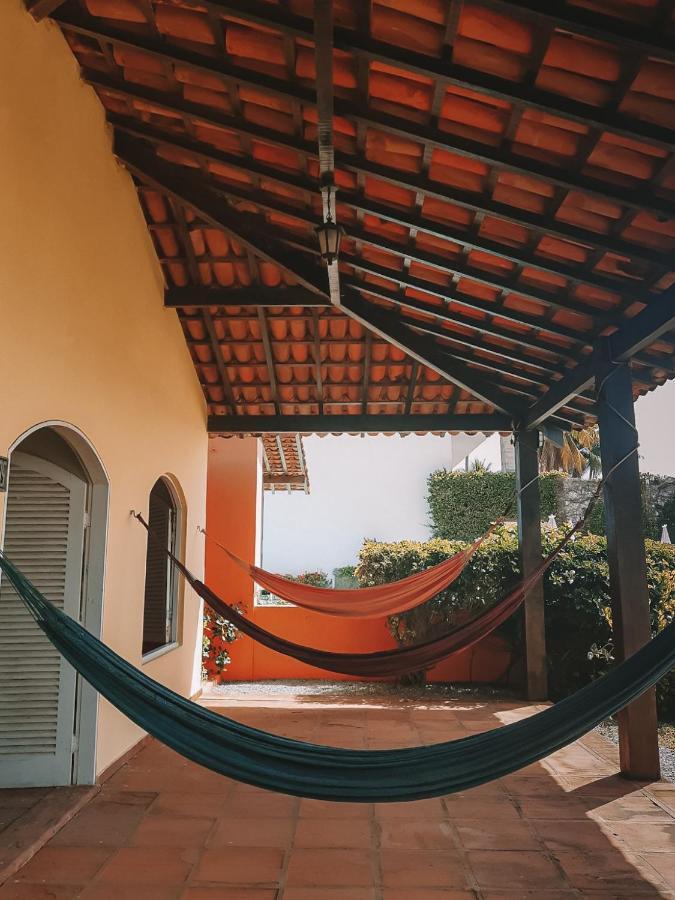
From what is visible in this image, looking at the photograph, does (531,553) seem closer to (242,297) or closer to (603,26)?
(242,297)

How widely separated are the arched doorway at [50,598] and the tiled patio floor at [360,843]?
35 cm

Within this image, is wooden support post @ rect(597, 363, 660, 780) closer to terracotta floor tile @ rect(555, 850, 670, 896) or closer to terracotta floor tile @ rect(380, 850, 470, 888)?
terracotta floor tile @ rect(555, 850, 670, 896)

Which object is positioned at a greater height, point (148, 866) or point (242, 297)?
point (242, 297)

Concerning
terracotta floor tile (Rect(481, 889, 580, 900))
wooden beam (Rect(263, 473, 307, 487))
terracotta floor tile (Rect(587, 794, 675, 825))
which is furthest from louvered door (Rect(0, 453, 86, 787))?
wooden beam (Rect(263, 473, 307, 487))

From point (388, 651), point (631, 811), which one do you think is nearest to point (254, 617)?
point (388, 651)

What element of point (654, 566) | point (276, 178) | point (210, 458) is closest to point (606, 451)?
point (276, 178)

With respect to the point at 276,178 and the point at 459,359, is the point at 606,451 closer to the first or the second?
the point at 459,359

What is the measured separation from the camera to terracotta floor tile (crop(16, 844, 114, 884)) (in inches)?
96.2

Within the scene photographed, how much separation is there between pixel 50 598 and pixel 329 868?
73.0 inches

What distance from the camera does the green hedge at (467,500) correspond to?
1353 centimetres

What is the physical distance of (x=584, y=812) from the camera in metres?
3.11

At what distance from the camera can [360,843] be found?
9.23ft

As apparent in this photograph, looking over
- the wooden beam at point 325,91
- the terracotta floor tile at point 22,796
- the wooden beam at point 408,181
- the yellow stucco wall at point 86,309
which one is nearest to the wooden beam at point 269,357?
the yellow stucco wall at point 86,309

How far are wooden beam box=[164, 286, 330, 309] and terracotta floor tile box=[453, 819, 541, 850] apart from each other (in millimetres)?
3221
